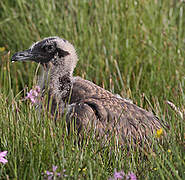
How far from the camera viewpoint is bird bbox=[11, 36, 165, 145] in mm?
4340

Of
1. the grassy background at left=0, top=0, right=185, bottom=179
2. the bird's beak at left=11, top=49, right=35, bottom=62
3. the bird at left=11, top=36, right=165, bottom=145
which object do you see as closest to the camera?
the bird at left=11, top=36, right=165, bottom=145

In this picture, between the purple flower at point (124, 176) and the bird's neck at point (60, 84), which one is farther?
Answer: the bird's neck at point (60, 84)

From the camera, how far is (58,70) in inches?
196

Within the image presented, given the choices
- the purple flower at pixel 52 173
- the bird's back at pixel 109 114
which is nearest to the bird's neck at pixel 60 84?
the bird's back at pixel 109 114

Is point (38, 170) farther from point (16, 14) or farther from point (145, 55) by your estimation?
point (16, 14)

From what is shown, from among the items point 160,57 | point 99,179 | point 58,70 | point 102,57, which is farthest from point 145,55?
point 99,179

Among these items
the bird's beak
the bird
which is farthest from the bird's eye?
the bird's beak

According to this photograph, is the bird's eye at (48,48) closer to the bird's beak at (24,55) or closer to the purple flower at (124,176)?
the bird's beak at (24,55)

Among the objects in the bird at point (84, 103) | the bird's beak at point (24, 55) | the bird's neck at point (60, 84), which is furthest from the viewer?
the bird's beak at point (24, 55)

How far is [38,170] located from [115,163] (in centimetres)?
64

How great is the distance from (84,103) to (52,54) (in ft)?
2.94

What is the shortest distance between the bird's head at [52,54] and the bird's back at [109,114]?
18.3 inches

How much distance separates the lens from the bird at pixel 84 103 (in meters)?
4.34

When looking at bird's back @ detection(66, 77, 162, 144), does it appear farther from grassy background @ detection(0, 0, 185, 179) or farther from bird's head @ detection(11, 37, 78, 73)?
bird's head @ detection(11, 37, 78, 73)
